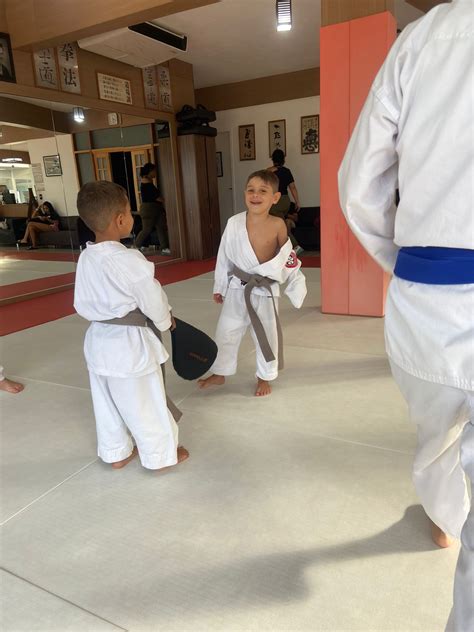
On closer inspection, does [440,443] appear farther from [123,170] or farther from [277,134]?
[277,134]

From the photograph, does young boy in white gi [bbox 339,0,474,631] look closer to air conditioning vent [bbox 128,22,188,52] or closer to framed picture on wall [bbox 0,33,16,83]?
framed picture on wall [bbox 0,33,16,83]

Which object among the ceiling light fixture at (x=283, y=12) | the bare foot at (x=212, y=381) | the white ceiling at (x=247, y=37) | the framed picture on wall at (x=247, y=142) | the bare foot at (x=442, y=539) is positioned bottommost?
the bare foot at (x=212, y=381)

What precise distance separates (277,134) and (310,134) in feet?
2.16

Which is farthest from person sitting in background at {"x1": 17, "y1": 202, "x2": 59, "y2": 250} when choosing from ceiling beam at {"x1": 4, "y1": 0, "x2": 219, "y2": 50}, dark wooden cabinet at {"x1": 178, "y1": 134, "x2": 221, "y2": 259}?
dark wooden cabinet at {"x1": 178, "y1": 134, "x2": 221, "y2": 259}

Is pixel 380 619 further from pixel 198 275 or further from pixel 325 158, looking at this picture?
pixel 198 275

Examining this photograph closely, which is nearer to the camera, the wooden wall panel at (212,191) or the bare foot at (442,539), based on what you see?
the bare foot at (442,539)

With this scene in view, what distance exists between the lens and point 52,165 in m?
5.55

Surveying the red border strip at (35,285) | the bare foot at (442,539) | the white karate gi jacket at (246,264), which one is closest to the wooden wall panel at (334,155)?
the white karate gi jacket at (246,264)

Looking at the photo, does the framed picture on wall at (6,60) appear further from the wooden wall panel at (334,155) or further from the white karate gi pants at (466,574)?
the white karate gi pants at (466,574)

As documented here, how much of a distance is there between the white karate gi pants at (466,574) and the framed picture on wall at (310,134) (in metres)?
8.63

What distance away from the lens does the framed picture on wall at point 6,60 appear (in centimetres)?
475

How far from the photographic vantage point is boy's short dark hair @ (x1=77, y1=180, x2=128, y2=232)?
1718 millimetres

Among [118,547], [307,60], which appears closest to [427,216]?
[118,547]

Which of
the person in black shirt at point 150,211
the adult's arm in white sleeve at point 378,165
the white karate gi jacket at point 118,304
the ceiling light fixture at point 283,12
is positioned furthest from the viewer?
the person in black shirt at point 150,211
